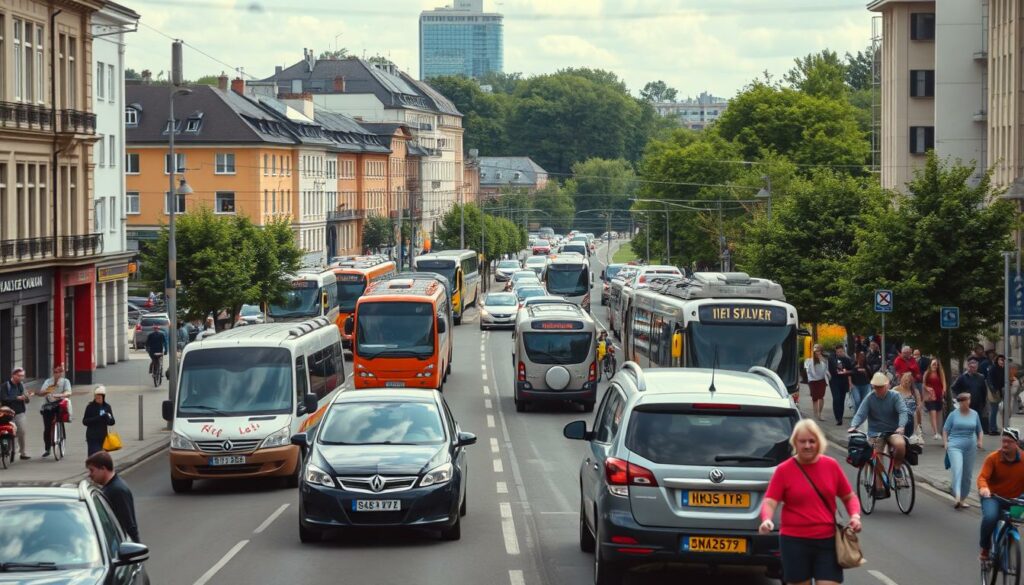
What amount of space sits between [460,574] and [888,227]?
63.4ft

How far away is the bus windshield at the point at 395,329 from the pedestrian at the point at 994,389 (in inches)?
514

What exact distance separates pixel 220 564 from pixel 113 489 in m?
3.00

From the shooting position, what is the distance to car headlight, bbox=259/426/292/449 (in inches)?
889

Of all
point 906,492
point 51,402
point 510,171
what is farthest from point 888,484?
point 510,171

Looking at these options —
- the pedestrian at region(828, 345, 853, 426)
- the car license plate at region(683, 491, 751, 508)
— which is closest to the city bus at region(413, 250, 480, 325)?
the pedestrian at region(828, 345, 853, 426)

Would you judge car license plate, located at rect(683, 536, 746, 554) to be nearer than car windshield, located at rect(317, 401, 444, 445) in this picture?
Yes

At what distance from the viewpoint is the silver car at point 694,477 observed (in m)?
12.3

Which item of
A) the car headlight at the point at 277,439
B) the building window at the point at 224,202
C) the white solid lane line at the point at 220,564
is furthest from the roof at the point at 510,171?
the white solid lane line at the point at 220,564

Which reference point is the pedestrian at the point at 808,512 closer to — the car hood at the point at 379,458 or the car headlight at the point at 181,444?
the car hood at the point at 379,458

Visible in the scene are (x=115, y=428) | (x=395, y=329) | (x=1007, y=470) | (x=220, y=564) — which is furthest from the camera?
(x=395, y=329)

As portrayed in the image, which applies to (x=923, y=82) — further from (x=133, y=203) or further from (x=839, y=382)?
(x=133, y=203)

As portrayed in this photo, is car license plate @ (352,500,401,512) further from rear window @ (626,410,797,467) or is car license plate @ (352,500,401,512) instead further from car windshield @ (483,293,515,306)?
car windshield @ (483,293,515,306)

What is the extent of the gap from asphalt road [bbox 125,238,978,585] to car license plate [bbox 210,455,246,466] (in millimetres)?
486

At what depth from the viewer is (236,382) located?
23453 mm
